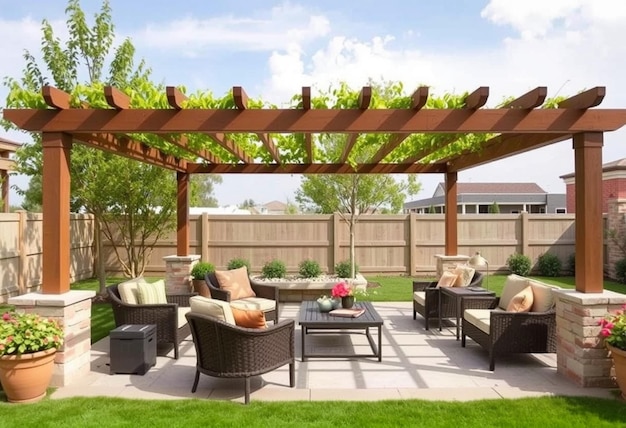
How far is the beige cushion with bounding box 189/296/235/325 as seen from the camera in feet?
15.0

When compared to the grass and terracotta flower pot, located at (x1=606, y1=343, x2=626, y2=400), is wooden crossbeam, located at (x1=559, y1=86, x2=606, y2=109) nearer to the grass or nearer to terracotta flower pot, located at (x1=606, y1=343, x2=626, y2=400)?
terracotta flower pot, located at (x1=606, y1=343, x2=626, y2=400)

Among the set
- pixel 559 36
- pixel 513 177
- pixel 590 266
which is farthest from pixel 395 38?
pixel 513 177

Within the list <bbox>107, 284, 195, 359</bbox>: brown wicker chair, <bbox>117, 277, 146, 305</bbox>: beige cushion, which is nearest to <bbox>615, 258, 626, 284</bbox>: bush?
<bbox>107, 284, 195, 359</bbox>: brown wicker chair

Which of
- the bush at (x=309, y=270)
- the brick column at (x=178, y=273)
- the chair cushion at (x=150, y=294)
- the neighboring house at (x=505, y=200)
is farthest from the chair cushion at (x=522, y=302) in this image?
the neighboring house at (x=505, y=200)

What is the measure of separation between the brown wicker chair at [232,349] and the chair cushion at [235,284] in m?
2.86

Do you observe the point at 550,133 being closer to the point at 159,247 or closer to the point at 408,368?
the point at 408,368

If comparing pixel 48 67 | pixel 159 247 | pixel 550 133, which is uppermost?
pixel 48 67

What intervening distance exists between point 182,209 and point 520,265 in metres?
8.97

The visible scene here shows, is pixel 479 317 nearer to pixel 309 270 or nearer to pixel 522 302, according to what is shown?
pixel 522 302

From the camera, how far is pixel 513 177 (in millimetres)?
32625

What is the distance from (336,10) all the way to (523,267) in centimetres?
865

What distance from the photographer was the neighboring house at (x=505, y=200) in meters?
30.2

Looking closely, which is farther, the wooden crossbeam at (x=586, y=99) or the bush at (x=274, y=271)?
the bush at (x=274, y=271)

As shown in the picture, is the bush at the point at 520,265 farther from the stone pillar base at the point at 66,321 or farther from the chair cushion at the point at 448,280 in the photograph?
the stone pillar base at the point at 66,321
